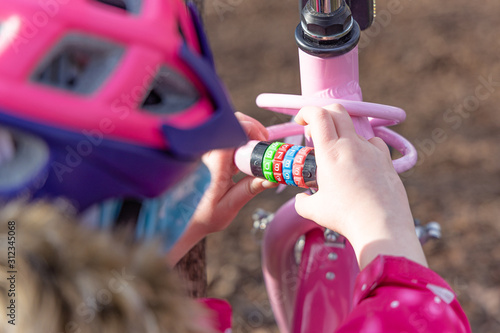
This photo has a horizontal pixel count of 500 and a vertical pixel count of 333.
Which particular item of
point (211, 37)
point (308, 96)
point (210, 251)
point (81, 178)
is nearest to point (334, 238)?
point (308, 96)

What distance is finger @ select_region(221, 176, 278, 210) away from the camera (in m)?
1.04

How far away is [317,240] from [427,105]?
2179 millimetres

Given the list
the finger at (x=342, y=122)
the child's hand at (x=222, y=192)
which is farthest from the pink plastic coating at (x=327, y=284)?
the finger at (x=342, y=122)

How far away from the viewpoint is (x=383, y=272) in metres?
0.80

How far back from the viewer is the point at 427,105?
3172 mm

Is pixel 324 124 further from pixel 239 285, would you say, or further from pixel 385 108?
pixel 239 285

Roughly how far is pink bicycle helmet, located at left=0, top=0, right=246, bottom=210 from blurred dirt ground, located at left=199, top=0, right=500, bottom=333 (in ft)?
5.36

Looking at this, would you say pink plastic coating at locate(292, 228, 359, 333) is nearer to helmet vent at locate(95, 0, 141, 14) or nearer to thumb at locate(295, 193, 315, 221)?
thumb at locate(295, 193, 315, 221)

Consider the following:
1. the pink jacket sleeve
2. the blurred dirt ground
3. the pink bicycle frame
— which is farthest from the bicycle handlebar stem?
the blurred dirt ground

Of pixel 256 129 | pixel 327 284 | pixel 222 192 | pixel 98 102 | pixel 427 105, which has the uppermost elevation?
pixel 98 102

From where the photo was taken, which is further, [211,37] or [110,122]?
[211,37]

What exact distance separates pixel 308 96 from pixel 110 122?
1.38 ft

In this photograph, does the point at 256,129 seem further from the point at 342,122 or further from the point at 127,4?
the point at 127,4

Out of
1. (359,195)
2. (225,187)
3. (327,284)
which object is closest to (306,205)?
(359,195)
